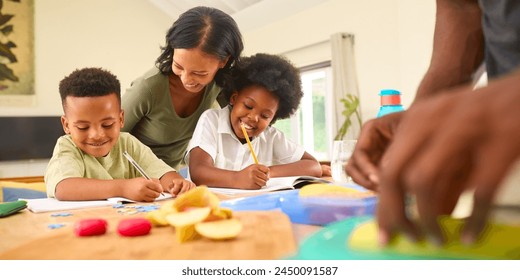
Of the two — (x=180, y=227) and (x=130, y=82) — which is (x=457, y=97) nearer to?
(x=180, y=227)

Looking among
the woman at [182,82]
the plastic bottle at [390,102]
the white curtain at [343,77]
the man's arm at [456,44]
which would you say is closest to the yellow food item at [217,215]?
the man's arm at [456,44]

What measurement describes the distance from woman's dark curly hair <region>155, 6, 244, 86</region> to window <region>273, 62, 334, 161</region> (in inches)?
10.4

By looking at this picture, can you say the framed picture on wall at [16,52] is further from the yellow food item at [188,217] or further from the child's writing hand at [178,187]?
the yellow food item at [188,217]

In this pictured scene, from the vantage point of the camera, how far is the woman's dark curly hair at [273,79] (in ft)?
2.78

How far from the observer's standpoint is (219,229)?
29cm

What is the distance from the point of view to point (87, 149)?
0.63 metres

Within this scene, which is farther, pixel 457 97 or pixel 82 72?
pixel 82 72

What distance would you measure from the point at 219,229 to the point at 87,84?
41 cm

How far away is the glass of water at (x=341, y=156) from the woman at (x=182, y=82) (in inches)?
11.0

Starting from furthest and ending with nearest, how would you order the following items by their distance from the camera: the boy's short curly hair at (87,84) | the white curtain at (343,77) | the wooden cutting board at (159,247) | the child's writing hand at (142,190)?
the white curtain at (343,77) < the boy's short curly hair at (87,84) < the child's writing hand at (142,190) < the wooden cutting board at (159,247)

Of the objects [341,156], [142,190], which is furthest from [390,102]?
[142,190]

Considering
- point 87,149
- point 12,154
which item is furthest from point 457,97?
point 12,154

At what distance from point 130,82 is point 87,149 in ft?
0.67
